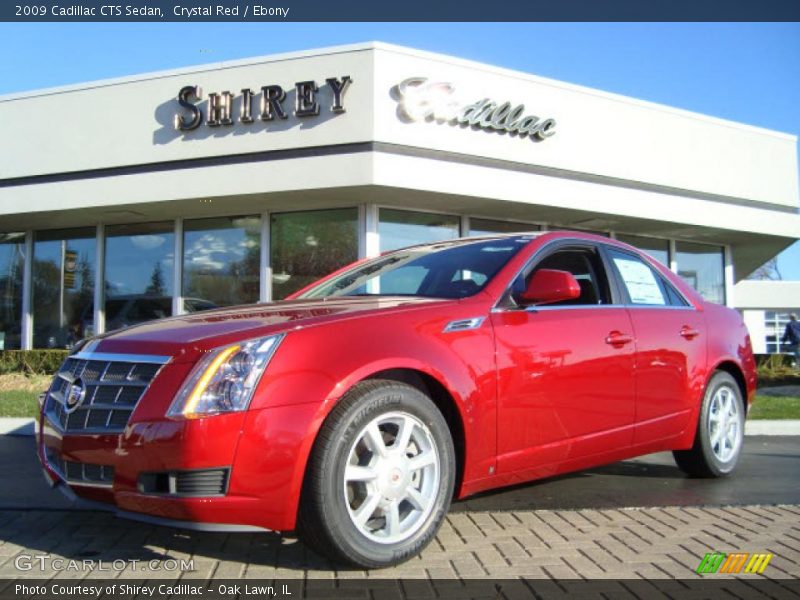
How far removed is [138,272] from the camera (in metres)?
14.9

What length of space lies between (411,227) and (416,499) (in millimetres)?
10660

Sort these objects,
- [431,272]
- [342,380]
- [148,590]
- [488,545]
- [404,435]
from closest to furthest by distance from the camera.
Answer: [148,590] → [342,380] → [404,435] → [488,545] → [431,272]

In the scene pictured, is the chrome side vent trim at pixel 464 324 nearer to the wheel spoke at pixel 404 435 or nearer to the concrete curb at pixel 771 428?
the wheel spoke at pixel 404 435

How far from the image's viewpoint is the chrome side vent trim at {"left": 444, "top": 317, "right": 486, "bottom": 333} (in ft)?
11.8

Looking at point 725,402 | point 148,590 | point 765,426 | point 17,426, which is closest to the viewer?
point 148,590

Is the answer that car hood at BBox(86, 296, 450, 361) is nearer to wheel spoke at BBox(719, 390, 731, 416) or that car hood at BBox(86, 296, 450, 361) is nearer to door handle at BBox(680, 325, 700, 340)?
door handle at BBox(680, 325, 700, 340)

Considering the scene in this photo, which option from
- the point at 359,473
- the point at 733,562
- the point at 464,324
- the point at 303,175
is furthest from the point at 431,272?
the point at 303,175

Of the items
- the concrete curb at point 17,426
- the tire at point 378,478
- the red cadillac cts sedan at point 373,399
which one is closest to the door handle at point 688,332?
the red cadillac cts sedan at point 373,399

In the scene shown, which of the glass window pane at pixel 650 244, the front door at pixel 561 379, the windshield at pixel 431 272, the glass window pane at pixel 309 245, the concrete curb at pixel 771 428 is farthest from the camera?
the glass window pane at pixel 650 244

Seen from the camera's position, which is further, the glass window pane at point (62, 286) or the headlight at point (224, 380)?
the glass window pane at point (62, 286)

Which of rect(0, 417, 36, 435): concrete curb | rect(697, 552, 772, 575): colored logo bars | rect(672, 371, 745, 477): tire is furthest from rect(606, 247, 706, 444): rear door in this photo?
rect(0, 417, 36, 435): concrete curb

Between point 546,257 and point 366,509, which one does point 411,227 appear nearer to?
point 546,257

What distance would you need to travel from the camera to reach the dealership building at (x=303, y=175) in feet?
40.1

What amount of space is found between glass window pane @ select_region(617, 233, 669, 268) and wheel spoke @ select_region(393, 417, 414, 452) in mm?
14287
